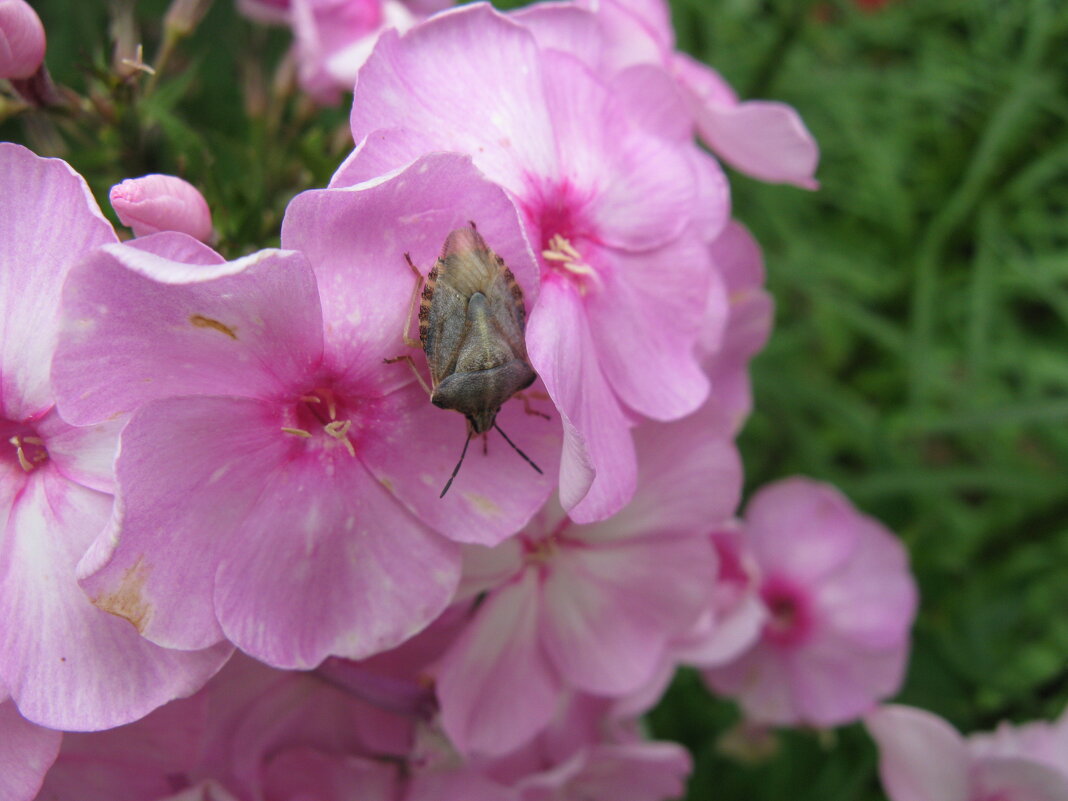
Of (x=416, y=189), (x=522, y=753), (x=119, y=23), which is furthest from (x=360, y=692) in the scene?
(x=119, y=23)

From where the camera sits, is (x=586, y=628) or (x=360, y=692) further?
(x=586, y=628)

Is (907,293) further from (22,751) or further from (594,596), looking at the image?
(22,751)

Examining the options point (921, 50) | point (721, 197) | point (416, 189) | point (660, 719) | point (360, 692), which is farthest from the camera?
point (921, 50)

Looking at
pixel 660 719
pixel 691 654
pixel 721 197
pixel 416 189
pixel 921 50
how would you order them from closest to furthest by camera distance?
1. pixel 416 189
2. pixel 721 197
3. pixel 691 654
4. pixel 660 719
5. pixel 921 50

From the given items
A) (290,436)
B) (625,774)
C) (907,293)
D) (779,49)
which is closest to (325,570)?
(290,436)

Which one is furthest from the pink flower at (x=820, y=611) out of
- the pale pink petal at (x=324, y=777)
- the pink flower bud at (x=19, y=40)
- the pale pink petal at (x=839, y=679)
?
the pink flower bud at (x=19, y=40)

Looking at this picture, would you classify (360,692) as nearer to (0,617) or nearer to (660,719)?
(0,617)
